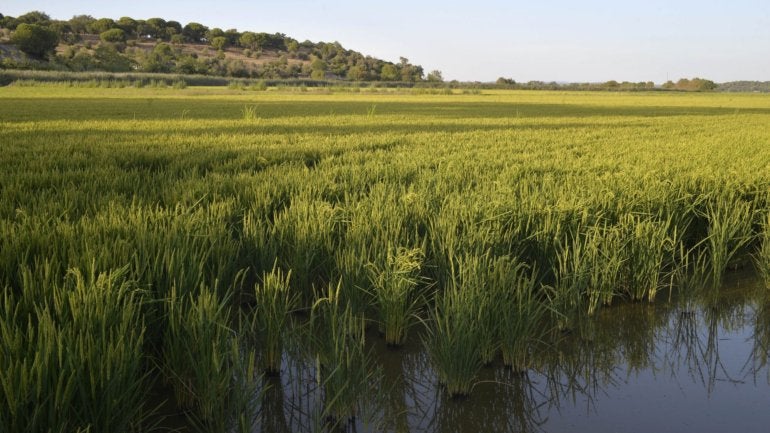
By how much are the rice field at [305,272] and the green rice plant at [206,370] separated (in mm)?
12

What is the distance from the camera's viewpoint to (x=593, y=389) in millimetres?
2561

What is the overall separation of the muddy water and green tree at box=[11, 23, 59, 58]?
86.6m

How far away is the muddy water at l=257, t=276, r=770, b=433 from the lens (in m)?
2.24

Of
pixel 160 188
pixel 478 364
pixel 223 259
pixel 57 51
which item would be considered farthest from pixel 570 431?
pixel 57 51

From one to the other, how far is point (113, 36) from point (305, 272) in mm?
116550

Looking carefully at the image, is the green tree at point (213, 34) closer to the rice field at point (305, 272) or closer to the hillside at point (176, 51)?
the hillside at point (176, 51)

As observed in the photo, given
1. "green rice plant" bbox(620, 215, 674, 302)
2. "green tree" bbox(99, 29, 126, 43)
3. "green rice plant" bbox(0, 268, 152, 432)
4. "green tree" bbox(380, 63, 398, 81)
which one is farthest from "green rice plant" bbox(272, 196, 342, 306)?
"green tree" bbox(99, 29, 126, 43)

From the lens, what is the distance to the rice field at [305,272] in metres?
1.94

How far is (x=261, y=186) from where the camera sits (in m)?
4.79

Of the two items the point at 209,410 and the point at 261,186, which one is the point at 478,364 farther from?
the point at 261,186

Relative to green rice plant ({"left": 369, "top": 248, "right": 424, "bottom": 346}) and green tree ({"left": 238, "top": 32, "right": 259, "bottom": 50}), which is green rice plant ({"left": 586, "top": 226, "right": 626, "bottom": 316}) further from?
green tree ({"left": 238, "top": 32, "right": 259, "bottom": 50})

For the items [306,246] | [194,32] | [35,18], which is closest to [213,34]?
[194,32]

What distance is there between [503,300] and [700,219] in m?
3.22

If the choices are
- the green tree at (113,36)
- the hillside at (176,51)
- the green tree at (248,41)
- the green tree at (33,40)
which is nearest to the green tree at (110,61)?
the hillside at (176,51)
